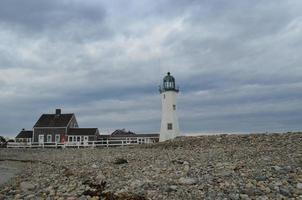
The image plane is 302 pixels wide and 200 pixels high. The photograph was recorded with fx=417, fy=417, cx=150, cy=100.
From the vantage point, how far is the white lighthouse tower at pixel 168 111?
4462 cm

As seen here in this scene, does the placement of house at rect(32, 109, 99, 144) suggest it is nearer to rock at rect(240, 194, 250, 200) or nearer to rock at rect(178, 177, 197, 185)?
rock at rect(178, 177, 197, 185)

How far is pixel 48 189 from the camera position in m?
13.3

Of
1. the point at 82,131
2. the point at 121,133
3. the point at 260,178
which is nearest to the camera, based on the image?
the point at 260,178

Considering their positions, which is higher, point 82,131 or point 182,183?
point 82,131

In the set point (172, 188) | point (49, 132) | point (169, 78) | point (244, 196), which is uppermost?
point (169, 78)

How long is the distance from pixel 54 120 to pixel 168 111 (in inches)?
851

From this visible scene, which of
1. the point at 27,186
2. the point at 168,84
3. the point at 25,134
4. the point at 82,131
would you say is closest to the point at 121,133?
the point at 82,131

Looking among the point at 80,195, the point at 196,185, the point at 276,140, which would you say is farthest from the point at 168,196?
the point at 276,140

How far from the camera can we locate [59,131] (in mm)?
58812

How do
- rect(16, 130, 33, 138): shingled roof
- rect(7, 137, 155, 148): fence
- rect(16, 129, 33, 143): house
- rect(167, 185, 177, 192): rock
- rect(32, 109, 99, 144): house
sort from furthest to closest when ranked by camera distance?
rect(16, 130, 33, 138): shingled roof → rect(16, 129, 33, 143): house → rect(32, 109, 99, 144): house → rect(7, 137, 155, 148): fence → rect(167, 185, 177, 192): rock

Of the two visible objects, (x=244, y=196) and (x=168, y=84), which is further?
(x=168, y=84)

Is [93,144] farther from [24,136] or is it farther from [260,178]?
[260,178]

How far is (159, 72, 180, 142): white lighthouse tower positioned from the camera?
4462 cm

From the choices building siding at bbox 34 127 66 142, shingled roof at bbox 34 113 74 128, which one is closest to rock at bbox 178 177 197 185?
A: building siding at bbox 34 127 66 142
